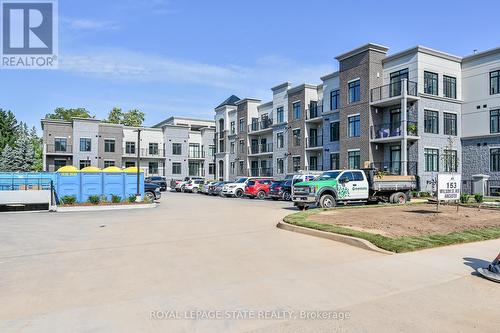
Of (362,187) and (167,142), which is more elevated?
(167,142)

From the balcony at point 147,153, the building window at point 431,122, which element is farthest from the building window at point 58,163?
the building window at point 431,122

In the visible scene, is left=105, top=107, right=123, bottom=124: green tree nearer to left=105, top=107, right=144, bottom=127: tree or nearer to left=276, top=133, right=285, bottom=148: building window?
left=105, top=107, right=144, bottom=127: tree

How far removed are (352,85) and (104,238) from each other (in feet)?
93.5

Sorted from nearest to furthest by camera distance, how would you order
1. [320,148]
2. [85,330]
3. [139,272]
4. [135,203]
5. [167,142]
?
[85,330] → [139,272] → [135,203] → [320,148] → [167,142]

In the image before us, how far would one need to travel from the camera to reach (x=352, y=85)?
35.1 m

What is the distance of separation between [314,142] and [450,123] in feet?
45.4

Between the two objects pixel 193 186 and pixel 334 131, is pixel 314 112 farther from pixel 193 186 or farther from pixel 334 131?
pixel 193 186

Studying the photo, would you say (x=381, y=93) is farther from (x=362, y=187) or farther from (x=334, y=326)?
(x=334, y=326)

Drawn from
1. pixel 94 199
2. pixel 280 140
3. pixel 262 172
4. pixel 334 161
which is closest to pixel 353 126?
pixel 334 161

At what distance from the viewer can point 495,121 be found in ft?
101

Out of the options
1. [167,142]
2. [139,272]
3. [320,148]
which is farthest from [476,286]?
[167,142]

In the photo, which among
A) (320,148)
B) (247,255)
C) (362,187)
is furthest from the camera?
(320,148)

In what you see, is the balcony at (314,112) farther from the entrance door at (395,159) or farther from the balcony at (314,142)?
the entrance door at (395,159)

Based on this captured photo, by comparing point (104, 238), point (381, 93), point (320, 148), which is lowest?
point (104, 238)
